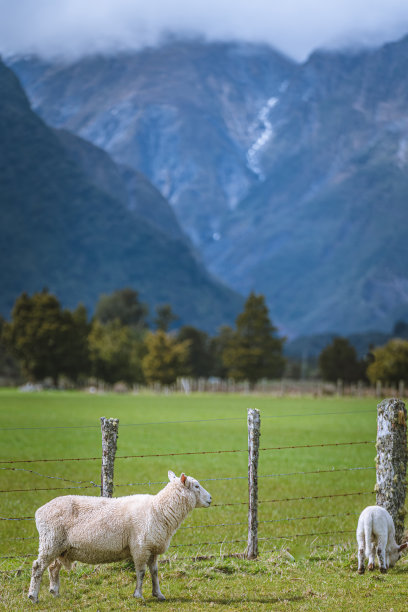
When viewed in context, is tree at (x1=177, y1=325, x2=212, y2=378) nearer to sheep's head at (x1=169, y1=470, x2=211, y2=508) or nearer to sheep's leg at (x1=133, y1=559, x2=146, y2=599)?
sheep's head at (x1=169, y1=470, x2=211, y2=508)

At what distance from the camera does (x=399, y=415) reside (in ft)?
35.4

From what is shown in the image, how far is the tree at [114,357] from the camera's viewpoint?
10669 cm

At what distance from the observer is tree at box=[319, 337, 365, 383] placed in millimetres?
102625

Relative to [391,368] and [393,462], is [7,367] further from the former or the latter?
[393,462]

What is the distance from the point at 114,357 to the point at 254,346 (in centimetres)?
2217

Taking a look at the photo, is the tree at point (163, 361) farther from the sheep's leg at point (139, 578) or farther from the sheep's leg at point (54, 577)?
the sheep's leg at point (139, 578)

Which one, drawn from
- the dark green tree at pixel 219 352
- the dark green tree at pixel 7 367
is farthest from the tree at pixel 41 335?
the dark green tree at pixel 219 352

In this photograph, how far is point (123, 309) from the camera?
18525 cm

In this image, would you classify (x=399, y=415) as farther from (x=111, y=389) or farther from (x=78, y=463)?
(x=111, y=389)

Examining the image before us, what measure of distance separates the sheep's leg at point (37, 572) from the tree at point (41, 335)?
89643mm

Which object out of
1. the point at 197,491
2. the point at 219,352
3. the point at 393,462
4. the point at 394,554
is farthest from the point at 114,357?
the point at 197,491

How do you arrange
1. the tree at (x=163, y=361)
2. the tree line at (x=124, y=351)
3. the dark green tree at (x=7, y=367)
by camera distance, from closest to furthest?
the tree line at (x=124, y=351) → the tree at (x=163, y=361) → the dark green tree at (x=7, y=367)

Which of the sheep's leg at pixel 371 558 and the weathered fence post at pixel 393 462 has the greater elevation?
the weathered fence post at pixel 393 462

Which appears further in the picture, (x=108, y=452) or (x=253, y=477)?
(x=253, y=477)
